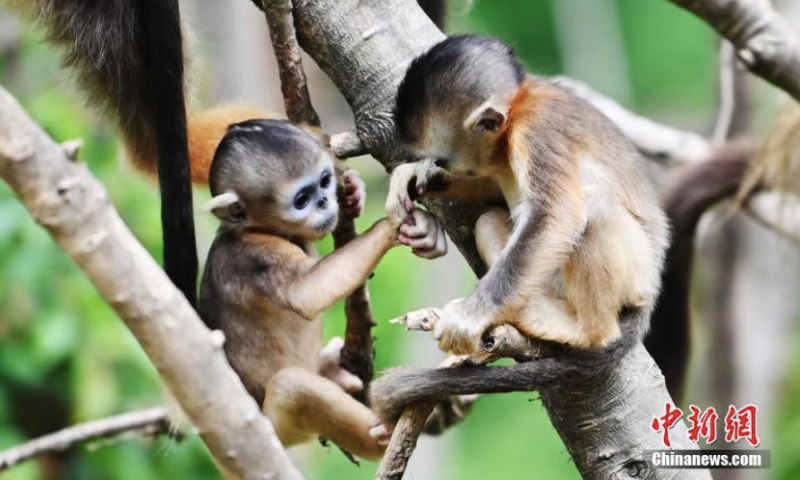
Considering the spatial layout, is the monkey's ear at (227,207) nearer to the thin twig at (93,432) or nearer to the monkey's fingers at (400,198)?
the monkey's fingers at (400,198)

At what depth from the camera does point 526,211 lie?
2.29 meters

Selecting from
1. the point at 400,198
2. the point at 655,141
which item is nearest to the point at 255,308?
the point at 400,198

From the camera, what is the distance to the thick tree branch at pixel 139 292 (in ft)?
4.99

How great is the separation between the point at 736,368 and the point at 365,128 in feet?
13.1

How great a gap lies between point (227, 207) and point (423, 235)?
0.71 m

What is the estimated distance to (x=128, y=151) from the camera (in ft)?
10.6

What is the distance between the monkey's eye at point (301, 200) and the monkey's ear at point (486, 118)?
632 millimetres

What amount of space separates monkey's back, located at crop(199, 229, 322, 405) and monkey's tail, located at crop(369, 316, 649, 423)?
2.25 feet

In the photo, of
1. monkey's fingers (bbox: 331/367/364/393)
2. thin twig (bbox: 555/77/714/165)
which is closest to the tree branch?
monkey's fingers (bbox: 331/367/364/393)

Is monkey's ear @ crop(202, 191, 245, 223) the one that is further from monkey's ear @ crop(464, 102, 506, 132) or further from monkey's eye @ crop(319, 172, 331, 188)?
monkey's ear @ crop(464, 102, 506, 132)

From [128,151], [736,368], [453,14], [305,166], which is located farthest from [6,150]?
[736,368]

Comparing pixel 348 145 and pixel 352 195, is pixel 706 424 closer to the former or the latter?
pixel 352 195

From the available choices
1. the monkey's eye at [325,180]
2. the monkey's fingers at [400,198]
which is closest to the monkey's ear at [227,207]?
the monkey's eye at [325,180]

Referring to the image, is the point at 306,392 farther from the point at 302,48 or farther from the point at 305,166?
the point at 302,48
